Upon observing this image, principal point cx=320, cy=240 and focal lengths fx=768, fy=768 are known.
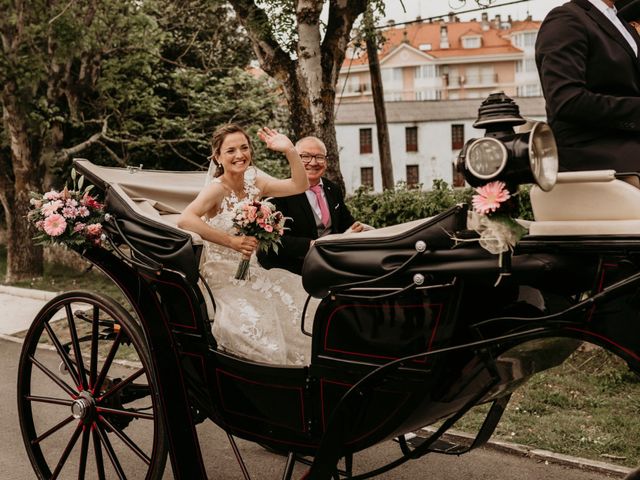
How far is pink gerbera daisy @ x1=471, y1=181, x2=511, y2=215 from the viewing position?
2.23 m

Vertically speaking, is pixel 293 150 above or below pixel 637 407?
above

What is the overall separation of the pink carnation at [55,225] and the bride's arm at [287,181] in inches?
41.8

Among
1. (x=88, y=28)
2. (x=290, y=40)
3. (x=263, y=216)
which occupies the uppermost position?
(x=88, y=28)

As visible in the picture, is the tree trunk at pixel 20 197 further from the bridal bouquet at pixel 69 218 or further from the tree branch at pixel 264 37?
the bridal bouquet at pixel 69 218

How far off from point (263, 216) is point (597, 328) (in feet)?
5.54

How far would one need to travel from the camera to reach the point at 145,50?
13.4m

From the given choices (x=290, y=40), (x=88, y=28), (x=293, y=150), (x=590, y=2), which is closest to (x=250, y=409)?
(x=293, y=150)

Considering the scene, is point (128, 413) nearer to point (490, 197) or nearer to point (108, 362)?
point (108, 362)

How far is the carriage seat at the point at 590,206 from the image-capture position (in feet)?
7.63

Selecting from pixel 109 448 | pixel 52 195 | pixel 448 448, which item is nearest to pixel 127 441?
pixel 109 448

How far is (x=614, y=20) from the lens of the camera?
8.85ft

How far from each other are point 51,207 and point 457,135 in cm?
4571

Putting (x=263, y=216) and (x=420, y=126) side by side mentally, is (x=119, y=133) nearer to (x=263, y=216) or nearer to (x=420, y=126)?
(x=263, y=216)

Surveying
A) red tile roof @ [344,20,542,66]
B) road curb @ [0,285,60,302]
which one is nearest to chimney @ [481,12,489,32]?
red tile roof @ [344,20,542,66]
